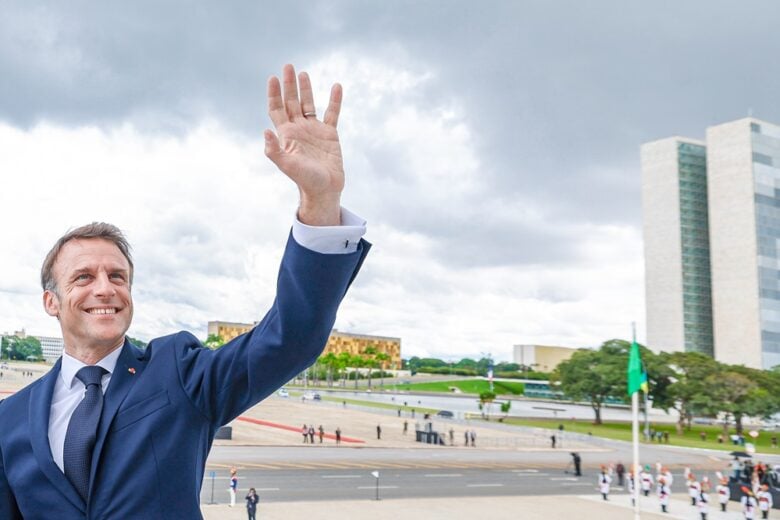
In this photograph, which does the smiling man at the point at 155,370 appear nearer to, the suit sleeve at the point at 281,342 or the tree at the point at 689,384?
the suit sleeve at the point at 281,342

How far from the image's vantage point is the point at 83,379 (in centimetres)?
243

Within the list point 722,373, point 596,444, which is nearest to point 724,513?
point 596,444

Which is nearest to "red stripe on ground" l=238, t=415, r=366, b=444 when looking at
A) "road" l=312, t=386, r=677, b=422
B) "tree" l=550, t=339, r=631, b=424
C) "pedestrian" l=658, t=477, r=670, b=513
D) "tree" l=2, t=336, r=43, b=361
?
"pedestrian" l=658, t=477, r=670, b=513

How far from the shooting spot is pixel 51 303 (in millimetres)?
2578

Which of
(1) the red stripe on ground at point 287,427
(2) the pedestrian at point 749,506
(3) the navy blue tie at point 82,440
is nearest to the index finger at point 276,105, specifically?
(3) the navy blue tie at point 82,440

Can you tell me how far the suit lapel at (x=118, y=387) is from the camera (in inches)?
88.9

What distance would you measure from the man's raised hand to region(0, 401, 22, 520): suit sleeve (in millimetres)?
1345

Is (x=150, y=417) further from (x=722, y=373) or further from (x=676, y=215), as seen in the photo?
(x=676, y=215)

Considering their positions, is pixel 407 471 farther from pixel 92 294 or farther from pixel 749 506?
pixel 92 294

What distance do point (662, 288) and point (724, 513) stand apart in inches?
3298

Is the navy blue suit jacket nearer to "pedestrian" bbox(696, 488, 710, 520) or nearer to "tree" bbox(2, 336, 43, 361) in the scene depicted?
"pedestrian" bbox(696, 488, 710, 520)

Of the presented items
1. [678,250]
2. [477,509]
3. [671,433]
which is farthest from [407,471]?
[678,250]

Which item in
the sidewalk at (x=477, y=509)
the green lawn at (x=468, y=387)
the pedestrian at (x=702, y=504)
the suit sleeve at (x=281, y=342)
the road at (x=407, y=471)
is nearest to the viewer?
the suit sleeve at (x=281, y=342)

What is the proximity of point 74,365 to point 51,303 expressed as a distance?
0.25m
